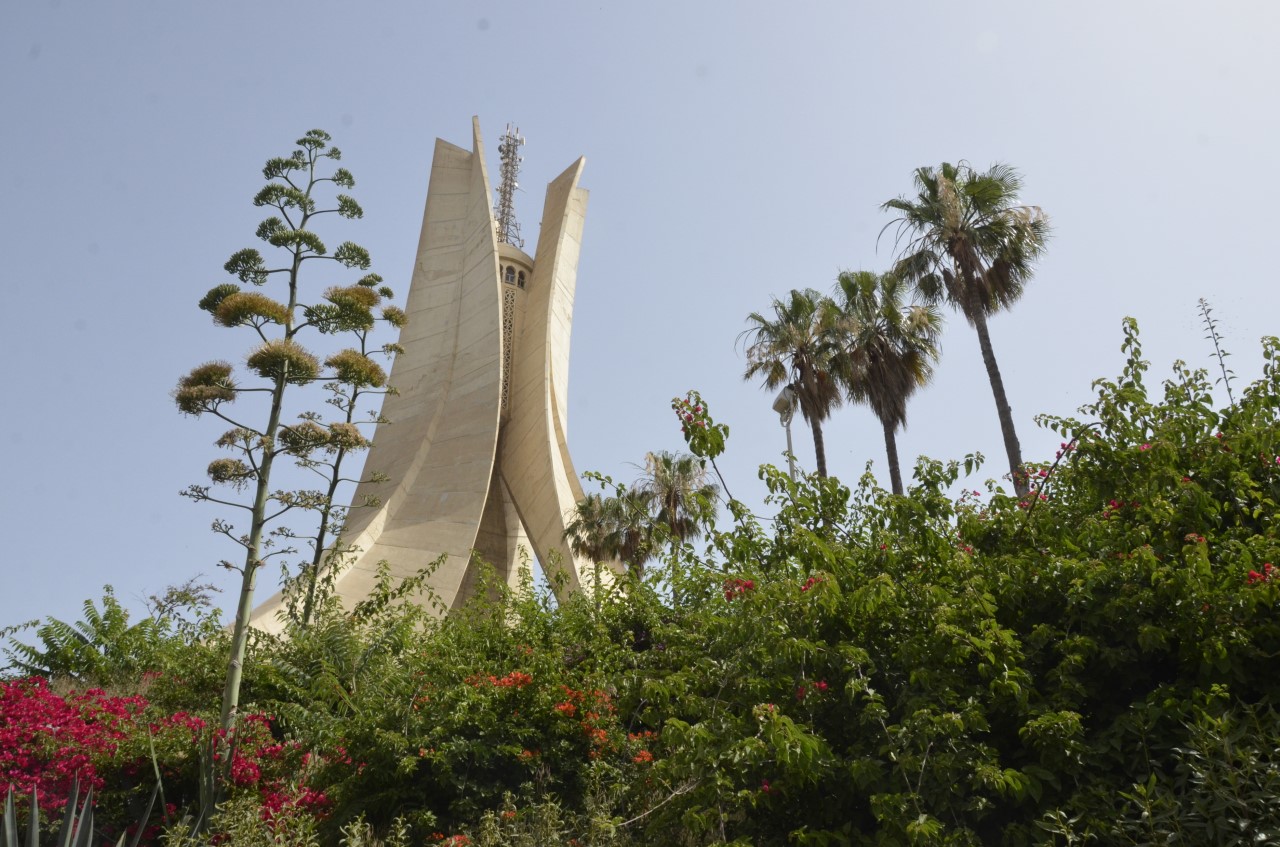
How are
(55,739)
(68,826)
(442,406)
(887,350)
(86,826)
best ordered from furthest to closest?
1. (442,406)
2. (887,350)
3. (55,739)
4. (86,826)
5. (68,826)

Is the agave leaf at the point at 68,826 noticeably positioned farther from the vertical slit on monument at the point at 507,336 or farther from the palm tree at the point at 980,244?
the vertical slit on monument at the point at 507,336

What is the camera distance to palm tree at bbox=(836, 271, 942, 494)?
1717 centimetres

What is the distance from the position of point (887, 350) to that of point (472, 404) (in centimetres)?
1014

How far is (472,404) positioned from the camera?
23.5 meters

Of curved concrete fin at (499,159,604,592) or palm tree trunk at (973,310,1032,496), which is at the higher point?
curved concrete fin at (499,159,604,592)

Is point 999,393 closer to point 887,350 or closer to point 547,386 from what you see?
point 887,350

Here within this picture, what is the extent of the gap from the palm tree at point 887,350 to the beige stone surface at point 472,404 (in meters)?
6.64

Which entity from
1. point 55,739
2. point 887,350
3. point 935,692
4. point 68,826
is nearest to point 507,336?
point 887,350

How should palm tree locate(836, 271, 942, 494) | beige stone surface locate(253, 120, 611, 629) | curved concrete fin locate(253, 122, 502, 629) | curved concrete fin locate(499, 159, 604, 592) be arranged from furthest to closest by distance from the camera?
curved concrete fin locate(499, 159, 604, 592)
beige stone surface locate(253, 120, 611, 629)
curved concrete fin locate(253, 122, 502, 629)
palm tree locate(836, 271, 942, 494)

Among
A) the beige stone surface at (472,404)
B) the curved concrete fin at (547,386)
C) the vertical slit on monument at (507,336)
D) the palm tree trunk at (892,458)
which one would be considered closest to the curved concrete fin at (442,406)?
the beige stone surface at (472,404)

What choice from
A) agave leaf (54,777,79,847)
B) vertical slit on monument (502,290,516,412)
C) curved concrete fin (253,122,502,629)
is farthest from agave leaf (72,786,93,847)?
vertical slit on monument (502,290,516,412)

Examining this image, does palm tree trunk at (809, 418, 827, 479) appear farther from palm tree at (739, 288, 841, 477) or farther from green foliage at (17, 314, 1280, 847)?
green foliage at (17, 314, 1280, 847)

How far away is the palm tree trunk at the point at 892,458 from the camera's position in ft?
55.5

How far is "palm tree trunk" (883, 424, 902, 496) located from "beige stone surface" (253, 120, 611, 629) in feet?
21.5
